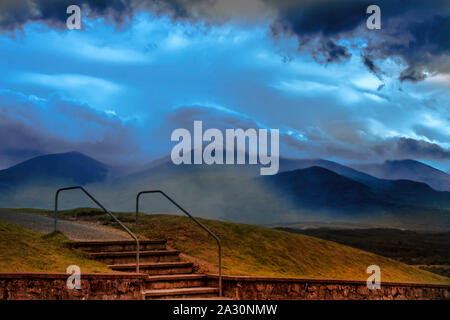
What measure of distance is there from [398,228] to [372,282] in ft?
224

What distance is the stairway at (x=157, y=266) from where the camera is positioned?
974cm

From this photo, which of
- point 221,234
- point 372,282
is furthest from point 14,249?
point 372,282

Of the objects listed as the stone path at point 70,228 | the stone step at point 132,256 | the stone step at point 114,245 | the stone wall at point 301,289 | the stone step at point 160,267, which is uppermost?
the stone path at point 70,228

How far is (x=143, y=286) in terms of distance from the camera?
368 inches

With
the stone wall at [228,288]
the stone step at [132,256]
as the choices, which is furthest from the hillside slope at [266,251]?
the stone wall at [228,288]

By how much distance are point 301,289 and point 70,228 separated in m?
6.83

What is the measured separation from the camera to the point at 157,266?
1057cm

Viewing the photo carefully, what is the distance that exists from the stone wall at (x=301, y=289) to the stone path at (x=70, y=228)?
3.70m

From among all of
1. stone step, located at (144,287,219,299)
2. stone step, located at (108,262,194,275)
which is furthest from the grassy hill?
stone step, located at (144,287,219,299)

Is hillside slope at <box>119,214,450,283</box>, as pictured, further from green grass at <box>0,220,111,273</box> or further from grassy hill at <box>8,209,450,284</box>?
green grass at <box>0,220,111,273</box>

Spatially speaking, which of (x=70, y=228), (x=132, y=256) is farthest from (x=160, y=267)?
(x=70, y=228)

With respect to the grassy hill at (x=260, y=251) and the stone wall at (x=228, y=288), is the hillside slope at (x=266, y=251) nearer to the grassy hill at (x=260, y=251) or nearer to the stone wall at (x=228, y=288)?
the grassy hill at (x=260, y=251)
